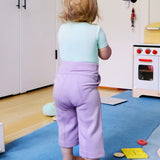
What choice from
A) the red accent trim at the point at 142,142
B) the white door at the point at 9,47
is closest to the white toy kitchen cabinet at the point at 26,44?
the white door at the point at 9,47

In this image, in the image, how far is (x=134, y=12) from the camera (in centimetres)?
336

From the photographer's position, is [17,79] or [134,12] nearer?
[17,79]

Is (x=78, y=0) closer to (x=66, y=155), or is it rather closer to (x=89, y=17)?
(x=89, y=17)

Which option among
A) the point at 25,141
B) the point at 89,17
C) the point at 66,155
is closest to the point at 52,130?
the point at 25,141

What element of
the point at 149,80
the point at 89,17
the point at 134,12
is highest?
the point at 134,12

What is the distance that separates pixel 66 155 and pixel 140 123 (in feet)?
2.89

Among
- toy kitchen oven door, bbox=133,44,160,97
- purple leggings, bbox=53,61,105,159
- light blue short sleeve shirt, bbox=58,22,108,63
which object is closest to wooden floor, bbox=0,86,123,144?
toy kitchen oven door, bbox=133,44,160,97

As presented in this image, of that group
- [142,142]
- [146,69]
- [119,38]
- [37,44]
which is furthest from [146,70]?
[142,142]

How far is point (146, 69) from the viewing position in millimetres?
3029

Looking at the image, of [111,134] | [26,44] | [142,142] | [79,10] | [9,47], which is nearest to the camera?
[79,10]

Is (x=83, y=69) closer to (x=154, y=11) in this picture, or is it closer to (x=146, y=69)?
(x=146, y=69)

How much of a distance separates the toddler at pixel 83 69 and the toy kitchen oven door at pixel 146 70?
170cm

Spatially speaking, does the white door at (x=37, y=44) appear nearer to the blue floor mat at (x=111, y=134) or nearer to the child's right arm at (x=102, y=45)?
the blue floor mat at (x=111, y=134)

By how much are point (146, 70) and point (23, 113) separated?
1.31 meters
